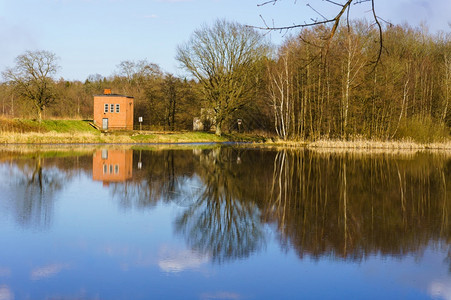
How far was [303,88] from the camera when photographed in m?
47.6

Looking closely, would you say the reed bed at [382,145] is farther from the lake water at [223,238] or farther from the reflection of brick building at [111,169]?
the lake water at [223,238]

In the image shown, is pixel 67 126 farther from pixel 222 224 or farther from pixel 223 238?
pixel 223 238

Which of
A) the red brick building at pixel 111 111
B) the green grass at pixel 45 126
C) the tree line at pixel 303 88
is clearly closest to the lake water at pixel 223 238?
the tree line at pixel 303 88

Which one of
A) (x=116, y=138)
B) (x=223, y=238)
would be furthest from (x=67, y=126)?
(x=223, y=238)

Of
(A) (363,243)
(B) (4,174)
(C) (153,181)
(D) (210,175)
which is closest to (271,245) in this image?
(A) (363,243)

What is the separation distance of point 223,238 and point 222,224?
1355 millimetres

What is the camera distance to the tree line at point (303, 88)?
4312cm

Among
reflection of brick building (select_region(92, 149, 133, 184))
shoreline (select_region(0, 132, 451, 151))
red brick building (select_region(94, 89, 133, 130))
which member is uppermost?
red brick building (select_region(94, 89, 133, 130))

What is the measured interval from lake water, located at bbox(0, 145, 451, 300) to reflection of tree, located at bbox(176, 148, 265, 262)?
0.10 ft

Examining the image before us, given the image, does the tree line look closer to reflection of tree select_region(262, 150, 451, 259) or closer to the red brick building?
the red brick building

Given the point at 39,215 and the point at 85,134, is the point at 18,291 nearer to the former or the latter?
the point at 39,215

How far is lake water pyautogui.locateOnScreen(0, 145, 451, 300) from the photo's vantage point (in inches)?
291

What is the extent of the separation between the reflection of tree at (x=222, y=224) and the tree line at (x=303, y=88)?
21856 millimetres

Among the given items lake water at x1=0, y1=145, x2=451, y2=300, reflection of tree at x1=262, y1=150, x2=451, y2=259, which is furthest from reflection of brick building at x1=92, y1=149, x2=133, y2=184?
reflection of tree at x1=262, y1=150, x2=451, y2=259
